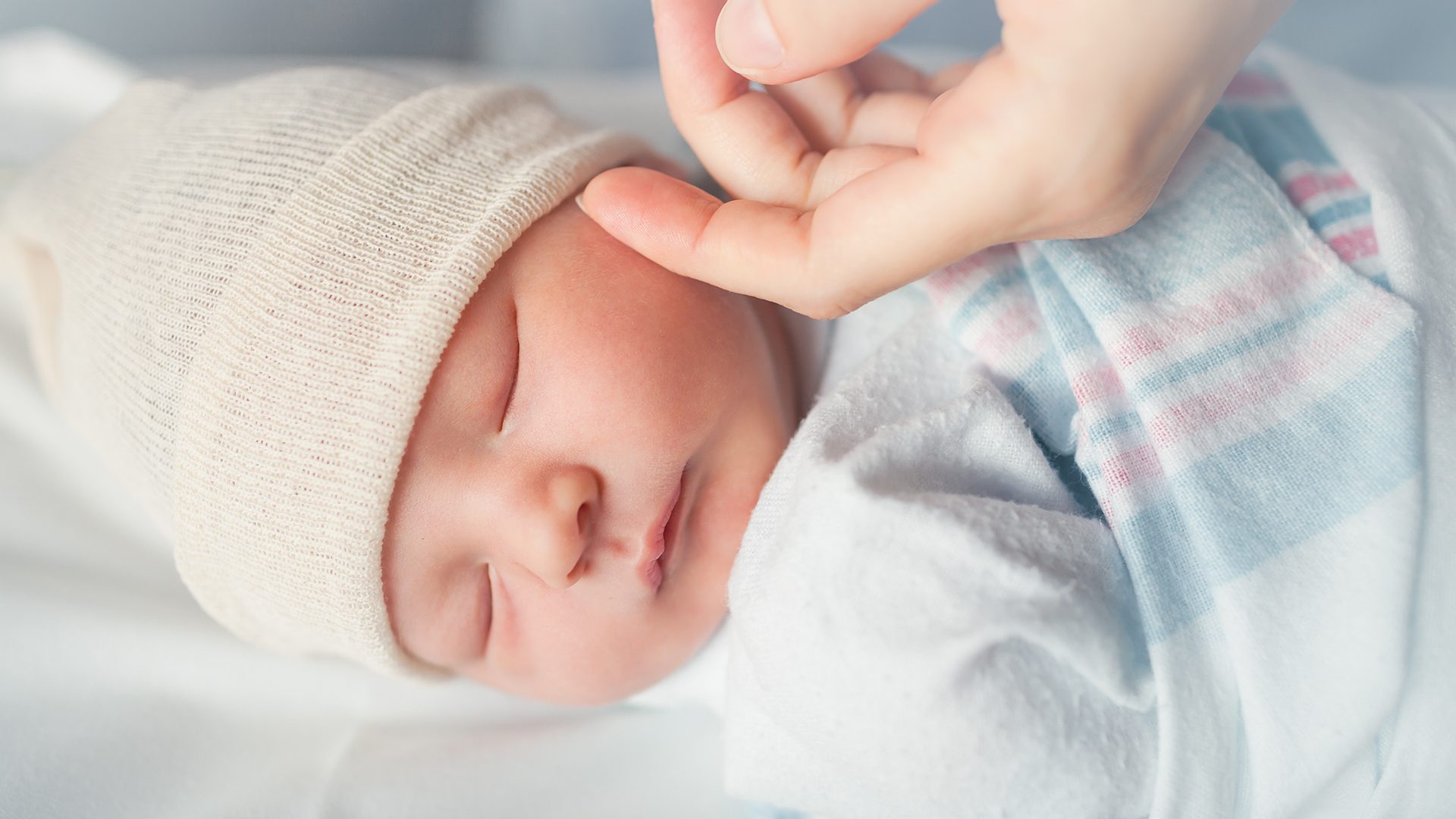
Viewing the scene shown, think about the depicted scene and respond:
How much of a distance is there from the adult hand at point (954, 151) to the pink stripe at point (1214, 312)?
0.15 meters

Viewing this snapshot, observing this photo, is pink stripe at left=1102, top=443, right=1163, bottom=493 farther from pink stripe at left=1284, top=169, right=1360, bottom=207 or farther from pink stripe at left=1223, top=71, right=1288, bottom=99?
pink stripe at left=1223, top=71, right=1288, bottom=99

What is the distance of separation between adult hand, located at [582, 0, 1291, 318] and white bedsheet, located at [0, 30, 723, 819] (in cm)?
58

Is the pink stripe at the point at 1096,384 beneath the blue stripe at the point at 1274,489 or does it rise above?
above

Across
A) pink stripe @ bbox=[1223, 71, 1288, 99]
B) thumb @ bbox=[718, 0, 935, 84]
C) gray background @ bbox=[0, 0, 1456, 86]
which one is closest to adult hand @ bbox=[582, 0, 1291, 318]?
thumb @ bbox=[718, 0, 935, 84]

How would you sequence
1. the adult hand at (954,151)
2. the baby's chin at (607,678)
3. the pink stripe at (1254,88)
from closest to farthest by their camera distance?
1. the adult hand at (954,151)
2. the baby's chin at (607,678)
3. the pink stripe at (1254,88)

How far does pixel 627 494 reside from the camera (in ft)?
2.88

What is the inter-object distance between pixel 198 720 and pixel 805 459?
774 mm

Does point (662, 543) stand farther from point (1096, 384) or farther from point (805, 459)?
point (1096, 384)

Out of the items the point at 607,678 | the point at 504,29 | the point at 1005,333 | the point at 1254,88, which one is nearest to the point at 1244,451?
the point at 1005,333

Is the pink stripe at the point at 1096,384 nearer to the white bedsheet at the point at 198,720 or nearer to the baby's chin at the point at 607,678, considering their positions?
the baby's chin at the point at 607,678

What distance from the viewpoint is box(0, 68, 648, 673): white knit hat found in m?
0.85

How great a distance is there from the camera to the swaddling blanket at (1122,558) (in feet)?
2.49

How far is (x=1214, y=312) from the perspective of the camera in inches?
33.6

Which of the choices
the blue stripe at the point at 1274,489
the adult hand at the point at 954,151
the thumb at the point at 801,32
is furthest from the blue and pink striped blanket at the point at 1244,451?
the thumb at the point at 801,32
